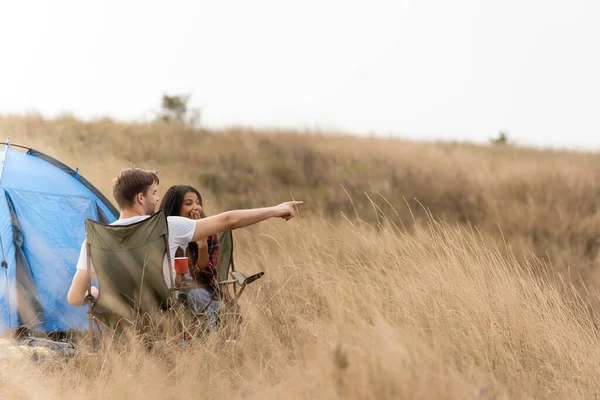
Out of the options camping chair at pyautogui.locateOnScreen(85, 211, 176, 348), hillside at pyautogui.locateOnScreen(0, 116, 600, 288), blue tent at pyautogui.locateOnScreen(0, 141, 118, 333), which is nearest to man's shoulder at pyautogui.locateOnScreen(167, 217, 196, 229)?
camping chair at pyautogui.locateOnScreen(85, 211, 176, 348)

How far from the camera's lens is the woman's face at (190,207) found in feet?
15.9

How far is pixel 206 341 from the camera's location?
13.6 ft

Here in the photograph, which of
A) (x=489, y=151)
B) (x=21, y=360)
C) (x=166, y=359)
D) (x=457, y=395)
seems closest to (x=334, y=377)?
(x=457, y=395)

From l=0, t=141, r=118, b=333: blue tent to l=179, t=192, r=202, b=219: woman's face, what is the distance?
119 cm

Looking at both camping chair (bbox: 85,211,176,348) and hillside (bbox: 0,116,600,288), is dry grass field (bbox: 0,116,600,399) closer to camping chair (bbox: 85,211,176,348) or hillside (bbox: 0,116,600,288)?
camping chair (bbox: 85,211,176,348)

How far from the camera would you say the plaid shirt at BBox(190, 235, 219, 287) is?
16.0ft

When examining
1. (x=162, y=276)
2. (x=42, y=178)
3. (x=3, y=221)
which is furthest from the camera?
(x=42, y=178)

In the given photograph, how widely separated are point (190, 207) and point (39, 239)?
4.53 feet

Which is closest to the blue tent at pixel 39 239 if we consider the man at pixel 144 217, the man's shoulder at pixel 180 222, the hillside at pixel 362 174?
the man at pixel 144 217

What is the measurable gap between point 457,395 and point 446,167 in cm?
1096

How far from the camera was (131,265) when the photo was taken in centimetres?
410

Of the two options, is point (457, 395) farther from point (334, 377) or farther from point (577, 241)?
point (577, 241)

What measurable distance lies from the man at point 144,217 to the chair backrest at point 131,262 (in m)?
0.12

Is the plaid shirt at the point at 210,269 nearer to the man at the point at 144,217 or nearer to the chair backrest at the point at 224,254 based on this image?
the chair backrest at the point at 224,254
